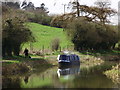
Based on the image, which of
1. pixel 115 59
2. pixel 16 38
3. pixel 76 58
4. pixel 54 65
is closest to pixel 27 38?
pixel 16 38

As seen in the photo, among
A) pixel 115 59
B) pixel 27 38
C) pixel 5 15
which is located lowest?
pixel 115 59

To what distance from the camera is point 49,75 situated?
33.7 meters

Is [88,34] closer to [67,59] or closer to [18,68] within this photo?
[67,59]

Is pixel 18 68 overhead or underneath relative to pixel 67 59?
underneath

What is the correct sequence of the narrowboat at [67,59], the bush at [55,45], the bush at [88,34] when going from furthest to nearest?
the bush at [55,45]
the bush at [88,34]
the narrowboat at [67,59]

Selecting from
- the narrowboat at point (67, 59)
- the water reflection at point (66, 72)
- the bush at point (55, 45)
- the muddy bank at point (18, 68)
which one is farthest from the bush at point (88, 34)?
the muddy bank at point (18, 68)

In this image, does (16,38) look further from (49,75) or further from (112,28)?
(112,28)

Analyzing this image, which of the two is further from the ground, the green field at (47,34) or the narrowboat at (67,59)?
the green field at (47,34)

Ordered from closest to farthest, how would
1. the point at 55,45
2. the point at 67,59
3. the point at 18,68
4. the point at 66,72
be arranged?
the point at 18,68 → the point at 66,72 → the point at 67,59 → the point at 55,45

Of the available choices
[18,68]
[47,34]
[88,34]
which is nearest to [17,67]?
[18,68]

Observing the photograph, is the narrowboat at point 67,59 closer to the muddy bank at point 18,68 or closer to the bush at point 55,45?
the muddy bank at point 18,68

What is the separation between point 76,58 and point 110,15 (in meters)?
Result: 25.1

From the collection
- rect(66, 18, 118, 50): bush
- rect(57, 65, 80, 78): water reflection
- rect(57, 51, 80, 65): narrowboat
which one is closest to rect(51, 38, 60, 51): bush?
rect(66, 18, 118, 50): bush

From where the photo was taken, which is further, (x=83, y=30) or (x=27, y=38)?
(x=83, y=30)
